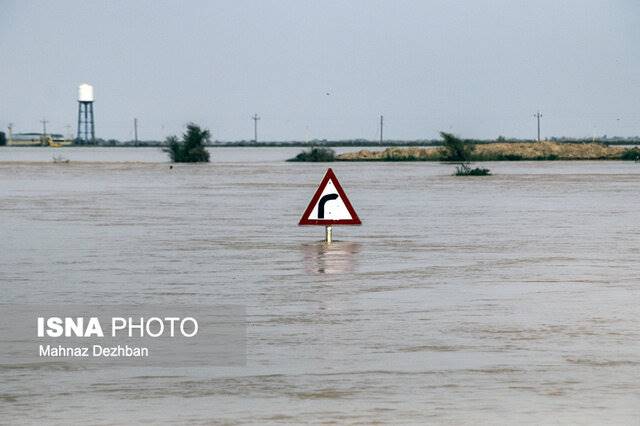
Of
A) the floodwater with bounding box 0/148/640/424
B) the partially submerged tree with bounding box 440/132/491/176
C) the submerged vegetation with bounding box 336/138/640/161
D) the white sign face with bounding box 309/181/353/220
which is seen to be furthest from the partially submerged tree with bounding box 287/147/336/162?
the white sign face with bounding box 309/181/353/220

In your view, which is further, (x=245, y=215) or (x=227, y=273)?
(x=245, y=215)

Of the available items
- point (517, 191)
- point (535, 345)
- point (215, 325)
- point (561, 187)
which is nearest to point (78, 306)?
point (215, 325)

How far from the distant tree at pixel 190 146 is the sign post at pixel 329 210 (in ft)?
267

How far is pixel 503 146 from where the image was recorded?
134750 millimetres

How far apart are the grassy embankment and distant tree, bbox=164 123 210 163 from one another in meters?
16.7

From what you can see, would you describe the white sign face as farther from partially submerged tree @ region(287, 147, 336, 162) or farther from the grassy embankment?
partially submerged tree @ region(287, 147, 336, 162)

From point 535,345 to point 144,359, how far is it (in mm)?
3285

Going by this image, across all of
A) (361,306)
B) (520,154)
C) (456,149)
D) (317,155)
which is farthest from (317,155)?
(361,306)

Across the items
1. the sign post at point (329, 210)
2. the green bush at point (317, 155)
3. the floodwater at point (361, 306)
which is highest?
the green bush at point (317, 155)

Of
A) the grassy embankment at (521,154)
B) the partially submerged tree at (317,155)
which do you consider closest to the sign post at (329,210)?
the grassy embankment at (521,154)

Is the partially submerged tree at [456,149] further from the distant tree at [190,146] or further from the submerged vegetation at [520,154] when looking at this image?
the distant tree at [190,146]

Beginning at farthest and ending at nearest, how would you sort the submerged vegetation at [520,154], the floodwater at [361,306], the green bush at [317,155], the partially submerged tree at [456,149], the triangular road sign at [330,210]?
the submerged vegetation at [520,154]
the green bush at [317,155]
the partially submerged tree at [456,149]
the triangular road sign at [330,210]
the floodwater at [361,306]

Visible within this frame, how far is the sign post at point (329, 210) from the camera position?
23484 mm

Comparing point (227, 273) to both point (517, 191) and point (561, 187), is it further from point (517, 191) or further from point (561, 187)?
point (561, 187)
